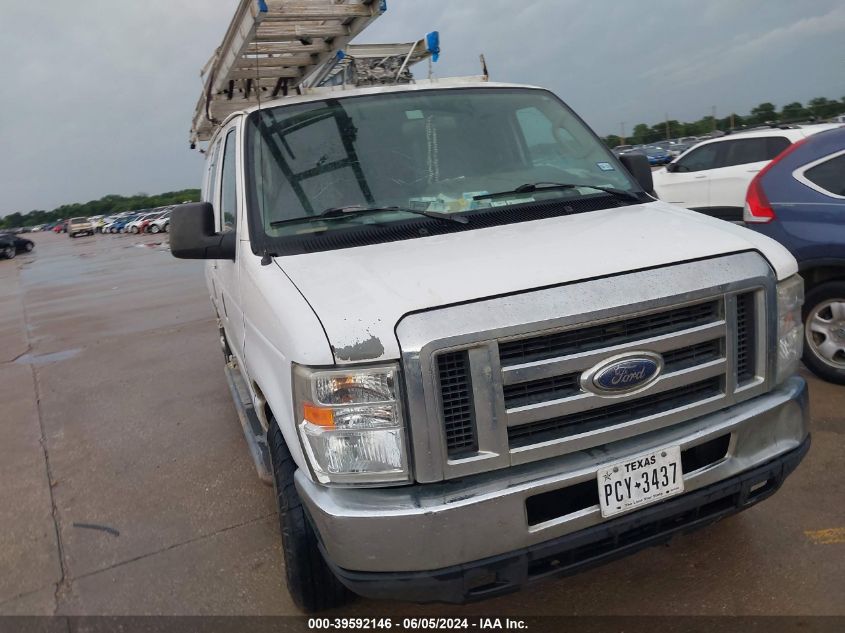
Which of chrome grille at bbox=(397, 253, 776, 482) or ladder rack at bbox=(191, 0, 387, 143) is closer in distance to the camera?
chrome grille at bbox=(397, 253, 776, 482)

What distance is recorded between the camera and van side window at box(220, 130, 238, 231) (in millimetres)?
3494

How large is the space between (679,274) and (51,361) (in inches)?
314

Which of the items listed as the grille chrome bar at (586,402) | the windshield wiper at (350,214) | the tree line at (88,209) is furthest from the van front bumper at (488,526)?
the tree line at (88,209)

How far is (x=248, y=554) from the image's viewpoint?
353cm

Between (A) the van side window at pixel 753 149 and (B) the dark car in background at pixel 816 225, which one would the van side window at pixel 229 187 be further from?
(A) the van side window at pixel 753 149

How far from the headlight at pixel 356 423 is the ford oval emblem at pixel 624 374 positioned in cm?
64

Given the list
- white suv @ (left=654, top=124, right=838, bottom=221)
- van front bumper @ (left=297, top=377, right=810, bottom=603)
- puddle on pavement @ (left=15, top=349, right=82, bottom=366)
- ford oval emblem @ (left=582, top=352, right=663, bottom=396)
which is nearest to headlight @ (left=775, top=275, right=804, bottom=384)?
van front bumper @ (left=297, top=377, right=810, bottom=603)

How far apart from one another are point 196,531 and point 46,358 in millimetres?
5899

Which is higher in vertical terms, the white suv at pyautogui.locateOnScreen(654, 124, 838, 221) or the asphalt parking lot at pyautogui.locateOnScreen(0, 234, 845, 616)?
the white suv at pyautogui.locateOnScreen(654, 124, 838, 221)

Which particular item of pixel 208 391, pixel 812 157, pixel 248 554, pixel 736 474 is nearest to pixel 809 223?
pixel 812 157

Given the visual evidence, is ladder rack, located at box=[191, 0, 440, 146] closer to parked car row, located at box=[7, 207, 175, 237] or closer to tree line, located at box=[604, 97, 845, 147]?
tree line, located at box=[604, 97, 845, 147]

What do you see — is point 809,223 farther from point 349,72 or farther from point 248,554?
point 248,554

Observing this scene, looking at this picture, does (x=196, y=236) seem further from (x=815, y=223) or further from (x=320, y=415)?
(x=815, y=223)

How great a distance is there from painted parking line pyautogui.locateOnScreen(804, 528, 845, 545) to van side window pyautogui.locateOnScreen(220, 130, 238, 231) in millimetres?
2987
